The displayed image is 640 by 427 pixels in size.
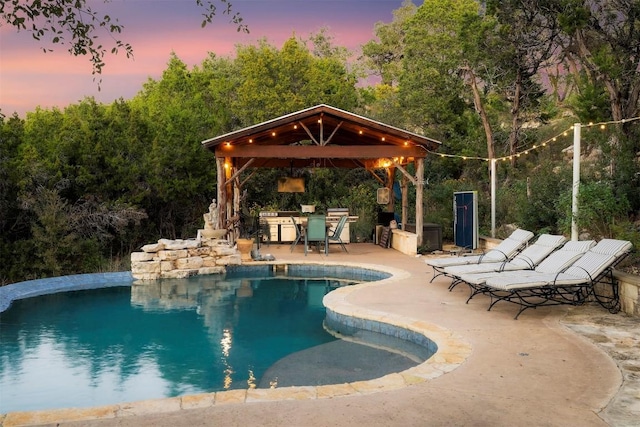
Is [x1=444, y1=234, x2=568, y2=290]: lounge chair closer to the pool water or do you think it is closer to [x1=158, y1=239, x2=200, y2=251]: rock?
the pool water

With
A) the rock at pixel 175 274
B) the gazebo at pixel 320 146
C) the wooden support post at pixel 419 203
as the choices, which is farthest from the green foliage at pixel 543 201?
the rock at pixel 175 274

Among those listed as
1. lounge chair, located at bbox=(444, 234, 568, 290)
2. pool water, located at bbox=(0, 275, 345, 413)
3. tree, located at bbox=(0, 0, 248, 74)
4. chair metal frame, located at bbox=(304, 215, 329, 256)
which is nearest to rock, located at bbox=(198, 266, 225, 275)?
pool water, located at bbox=(0, 275, 345, 413)

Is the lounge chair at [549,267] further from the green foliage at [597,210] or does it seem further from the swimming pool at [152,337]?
the swimming pool at [152,337]

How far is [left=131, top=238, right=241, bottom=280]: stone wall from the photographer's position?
36.9 feet

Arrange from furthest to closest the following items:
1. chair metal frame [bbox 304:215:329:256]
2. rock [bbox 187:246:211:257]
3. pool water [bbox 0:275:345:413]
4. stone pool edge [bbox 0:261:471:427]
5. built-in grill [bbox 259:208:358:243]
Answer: built-in grill [bbox 259:208:358:243] → chair metal frame [bbox 304:215:329:256] → rock [bbox 187:246:211:257] → pool water [bbox 0:275:345:413] → stone pool edge [bbox 0:261:471:427]

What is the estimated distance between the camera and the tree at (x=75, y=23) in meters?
4.05

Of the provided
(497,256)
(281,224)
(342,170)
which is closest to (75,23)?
(497,256)

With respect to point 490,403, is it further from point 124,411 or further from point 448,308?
point 448,308

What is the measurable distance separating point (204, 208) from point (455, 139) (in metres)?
11.5

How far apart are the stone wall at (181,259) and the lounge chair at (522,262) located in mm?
5303

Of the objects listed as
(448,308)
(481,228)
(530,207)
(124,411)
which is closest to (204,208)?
(481,228)

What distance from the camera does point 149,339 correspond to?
7082 millimetres

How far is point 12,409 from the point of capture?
16.0ft

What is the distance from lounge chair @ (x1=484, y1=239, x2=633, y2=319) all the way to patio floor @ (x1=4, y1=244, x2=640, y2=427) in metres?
0.37
